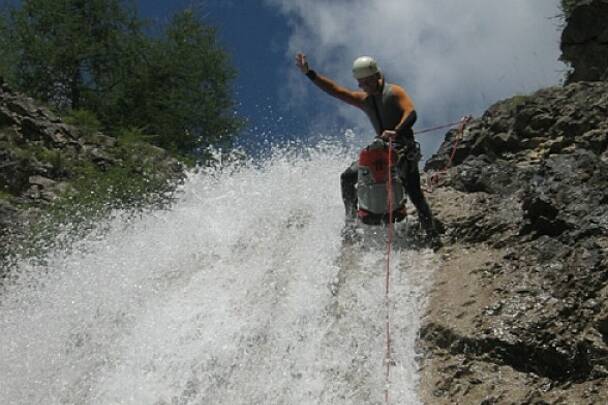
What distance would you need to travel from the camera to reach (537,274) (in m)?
6.83

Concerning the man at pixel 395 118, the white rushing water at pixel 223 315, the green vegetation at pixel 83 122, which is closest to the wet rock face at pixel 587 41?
the white rushing water at pixel 223 315

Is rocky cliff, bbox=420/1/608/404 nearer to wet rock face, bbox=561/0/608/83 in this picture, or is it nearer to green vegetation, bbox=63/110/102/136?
wet rock face, bbox=561/0/608/83

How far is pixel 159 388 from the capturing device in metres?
6.87

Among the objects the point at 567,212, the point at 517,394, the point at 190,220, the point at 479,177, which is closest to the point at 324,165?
the point at 190,220

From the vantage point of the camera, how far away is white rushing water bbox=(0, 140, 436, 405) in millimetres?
6652

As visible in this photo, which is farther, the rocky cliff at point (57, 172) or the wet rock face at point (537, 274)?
the rocky cliff at point (57, 172)

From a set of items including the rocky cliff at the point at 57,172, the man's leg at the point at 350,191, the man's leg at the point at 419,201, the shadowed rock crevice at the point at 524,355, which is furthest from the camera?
the rocky cliff at the point at 57,172

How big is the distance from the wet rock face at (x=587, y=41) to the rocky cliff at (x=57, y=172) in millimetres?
9681

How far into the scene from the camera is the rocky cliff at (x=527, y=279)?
573cm

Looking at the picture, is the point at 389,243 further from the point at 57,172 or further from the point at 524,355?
the point at 57,172

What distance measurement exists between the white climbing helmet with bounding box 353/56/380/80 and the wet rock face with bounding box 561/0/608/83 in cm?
731

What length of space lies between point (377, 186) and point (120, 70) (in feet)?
77.3

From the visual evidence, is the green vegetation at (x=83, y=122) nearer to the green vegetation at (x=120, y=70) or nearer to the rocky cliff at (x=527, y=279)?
the green vegetation at (x=120, y=70)

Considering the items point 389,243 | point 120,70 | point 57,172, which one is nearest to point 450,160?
point 389,243
